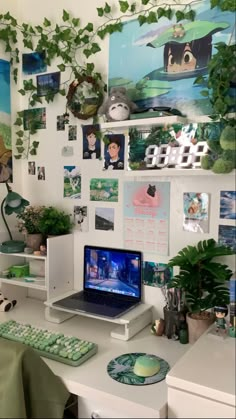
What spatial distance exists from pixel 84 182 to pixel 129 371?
954 mm

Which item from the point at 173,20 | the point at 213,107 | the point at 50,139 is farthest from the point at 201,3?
the point at 50,139

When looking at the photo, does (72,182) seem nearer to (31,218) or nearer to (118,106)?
(31,218)

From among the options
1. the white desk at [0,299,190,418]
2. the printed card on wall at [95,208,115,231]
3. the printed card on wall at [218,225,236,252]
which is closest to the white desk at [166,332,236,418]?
the white desk at [0,299,190,418]

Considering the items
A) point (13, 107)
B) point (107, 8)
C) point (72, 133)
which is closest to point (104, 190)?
point (72, 133)

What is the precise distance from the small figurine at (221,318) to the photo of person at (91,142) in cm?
90

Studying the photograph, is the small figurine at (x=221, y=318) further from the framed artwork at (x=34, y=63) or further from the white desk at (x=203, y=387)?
the framed artwork at (x=34, y=63)

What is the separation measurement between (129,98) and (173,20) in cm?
37

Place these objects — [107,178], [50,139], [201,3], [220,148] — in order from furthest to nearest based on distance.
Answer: [50,139] → [107,178] → [201,3] → [220,148]

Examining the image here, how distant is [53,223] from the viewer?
193 cm

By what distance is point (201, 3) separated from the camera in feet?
5.24

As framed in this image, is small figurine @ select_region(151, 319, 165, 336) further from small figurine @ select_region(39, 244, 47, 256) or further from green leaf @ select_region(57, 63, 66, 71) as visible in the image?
green leaf @ select_region(57, 63, 66, 71)

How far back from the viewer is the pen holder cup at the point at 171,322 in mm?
1604

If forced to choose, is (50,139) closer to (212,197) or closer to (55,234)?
(55,234)

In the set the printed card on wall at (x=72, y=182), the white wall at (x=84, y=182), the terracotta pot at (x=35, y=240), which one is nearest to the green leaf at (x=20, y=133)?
the white wall at (x=84, y=182)
